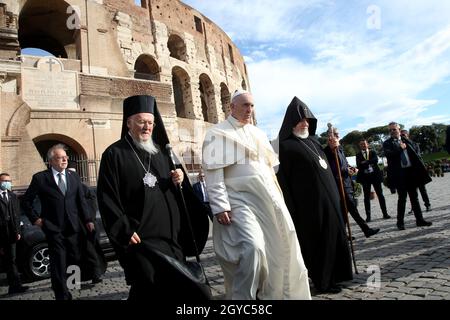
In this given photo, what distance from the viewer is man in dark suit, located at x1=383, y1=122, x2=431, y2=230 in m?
6.83

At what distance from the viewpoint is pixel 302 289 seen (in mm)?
3135

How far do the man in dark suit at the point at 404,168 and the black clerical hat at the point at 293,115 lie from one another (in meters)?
3.52

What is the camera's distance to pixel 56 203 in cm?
464

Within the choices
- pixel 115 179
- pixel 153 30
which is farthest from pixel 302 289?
pixel 153 30

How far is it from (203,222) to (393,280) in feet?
7.42

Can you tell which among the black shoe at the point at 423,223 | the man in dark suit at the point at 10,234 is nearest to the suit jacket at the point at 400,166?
the black shoe at the point at 423,223

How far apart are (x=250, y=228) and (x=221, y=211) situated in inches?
11.9

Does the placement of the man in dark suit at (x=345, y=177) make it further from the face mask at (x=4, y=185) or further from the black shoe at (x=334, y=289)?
the face mask at (x=4, y=185)

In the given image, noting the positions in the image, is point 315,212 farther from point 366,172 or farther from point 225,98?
point 225,98

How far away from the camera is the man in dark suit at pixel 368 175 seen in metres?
8.70

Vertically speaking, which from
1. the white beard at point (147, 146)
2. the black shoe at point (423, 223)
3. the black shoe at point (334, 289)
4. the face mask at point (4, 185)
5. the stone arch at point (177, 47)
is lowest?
the black shoe at point (334, 289)

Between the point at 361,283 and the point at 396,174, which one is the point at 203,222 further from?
the point at 396,174

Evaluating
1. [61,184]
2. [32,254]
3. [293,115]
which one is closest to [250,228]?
[293,115]

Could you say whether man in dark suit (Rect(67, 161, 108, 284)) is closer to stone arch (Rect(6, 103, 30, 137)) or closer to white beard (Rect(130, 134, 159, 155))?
white beard (Rect(130, 134, 159, 155))
